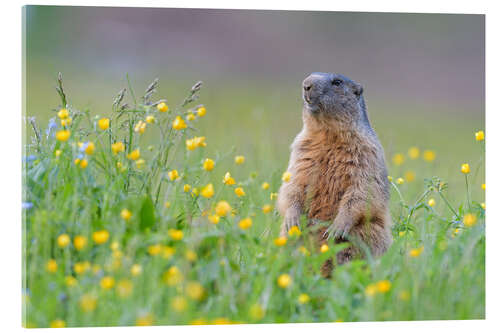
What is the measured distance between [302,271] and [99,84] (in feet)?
9.79

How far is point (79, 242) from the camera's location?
3855 mm

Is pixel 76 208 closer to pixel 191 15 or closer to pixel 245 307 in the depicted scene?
pixel 245 307

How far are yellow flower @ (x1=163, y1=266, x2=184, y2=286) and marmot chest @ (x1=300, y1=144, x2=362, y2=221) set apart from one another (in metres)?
1.79

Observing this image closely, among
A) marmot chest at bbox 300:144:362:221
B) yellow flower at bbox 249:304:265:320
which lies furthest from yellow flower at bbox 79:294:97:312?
marmot chest at bbox 300:144:362:221

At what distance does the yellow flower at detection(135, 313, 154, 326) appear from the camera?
370 cm

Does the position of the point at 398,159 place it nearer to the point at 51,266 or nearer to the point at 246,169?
the point at 246,169

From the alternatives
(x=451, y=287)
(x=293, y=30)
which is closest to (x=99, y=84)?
(x=293, y=30)

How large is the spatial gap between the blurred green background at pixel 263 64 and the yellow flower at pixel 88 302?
1.64 metres

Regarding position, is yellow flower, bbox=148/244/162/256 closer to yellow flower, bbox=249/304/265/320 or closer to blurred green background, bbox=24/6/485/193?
yellow flower, bbox=249/304/265/320

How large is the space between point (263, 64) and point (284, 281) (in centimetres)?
364

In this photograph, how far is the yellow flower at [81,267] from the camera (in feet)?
12.7

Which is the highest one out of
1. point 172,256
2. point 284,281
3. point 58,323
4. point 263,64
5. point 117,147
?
point 263,64

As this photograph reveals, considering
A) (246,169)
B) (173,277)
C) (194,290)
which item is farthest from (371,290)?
(246,169)

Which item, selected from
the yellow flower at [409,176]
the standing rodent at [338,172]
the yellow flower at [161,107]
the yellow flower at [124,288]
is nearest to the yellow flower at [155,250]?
the yellow flower at [124,288]
